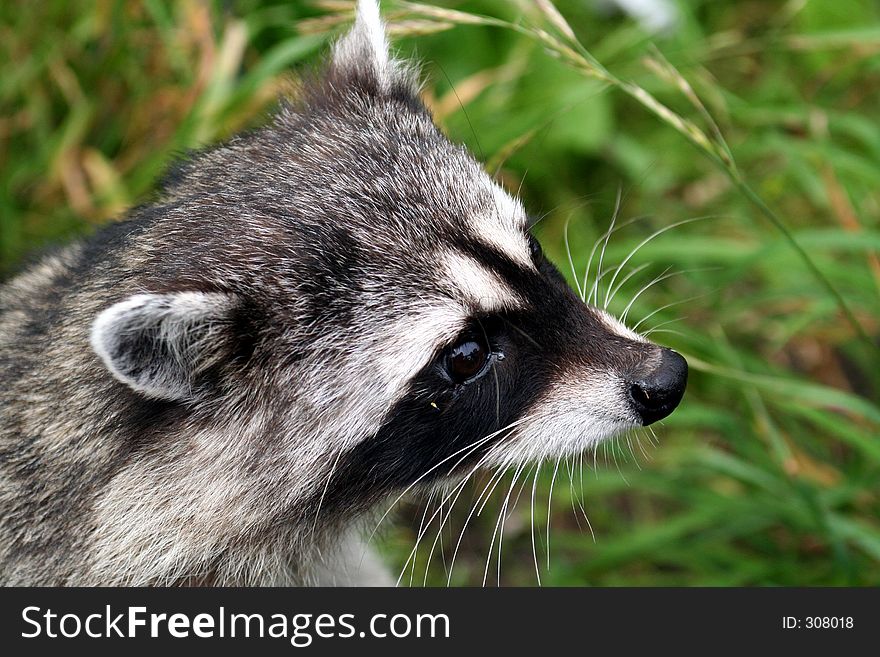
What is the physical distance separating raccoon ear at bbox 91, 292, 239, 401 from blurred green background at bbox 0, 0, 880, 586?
1561mm

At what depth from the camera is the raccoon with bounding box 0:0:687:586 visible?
10.2 ft

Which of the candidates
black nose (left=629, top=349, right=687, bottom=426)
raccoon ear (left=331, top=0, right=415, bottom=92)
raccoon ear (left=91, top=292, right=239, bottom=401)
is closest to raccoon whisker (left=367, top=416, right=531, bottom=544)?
black nose (left=629, top=349, right=687, bottom=426)

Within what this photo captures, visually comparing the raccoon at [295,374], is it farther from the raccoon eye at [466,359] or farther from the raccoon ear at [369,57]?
the raccoon ear at [369,57]

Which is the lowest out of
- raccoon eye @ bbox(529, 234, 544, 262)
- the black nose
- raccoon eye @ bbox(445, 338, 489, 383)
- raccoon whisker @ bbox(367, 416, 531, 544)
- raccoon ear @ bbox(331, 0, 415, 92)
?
raccoon whisker @ bbox(367, 416, 531, 544)

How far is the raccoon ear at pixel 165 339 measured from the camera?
9.12 feet

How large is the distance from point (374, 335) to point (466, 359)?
306 millimetres

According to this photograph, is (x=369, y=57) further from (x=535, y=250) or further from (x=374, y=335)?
(x=374, y=335)

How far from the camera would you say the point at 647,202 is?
20.6 ft

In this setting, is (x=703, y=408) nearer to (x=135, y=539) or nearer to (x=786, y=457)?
(x=786, y=457)

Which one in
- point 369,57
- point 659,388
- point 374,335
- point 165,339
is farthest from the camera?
point 369,57

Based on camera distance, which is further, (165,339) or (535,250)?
(535,250)

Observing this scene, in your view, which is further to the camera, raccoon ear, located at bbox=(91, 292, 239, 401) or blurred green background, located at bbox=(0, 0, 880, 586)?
blurred green background, located at bbox=(0, 0, 880, 586)

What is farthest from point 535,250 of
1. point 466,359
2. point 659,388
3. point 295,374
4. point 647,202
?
point 647,202

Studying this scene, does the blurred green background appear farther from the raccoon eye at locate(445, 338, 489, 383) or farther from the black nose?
the raccoon eye at locate(445, 338, 489, 383)
